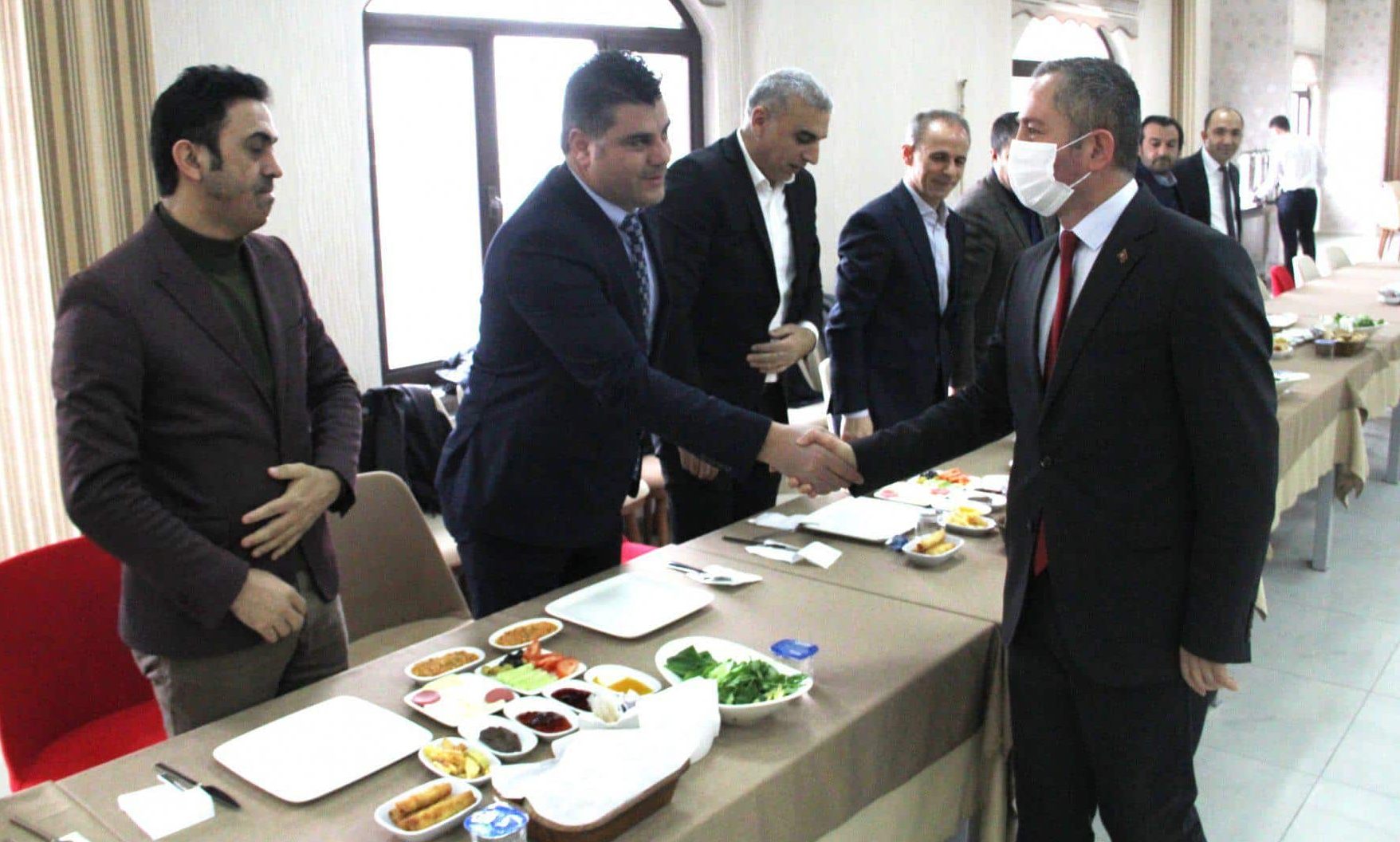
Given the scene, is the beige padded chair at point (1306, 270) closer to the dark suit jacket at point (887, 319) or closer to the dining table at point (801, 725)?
the dark suit jacket at point (887, 319)

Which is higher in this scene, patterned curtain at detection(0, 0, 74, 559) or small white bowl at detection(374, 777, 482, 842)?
patterned curtain at detection(0, 0, 74, 559)

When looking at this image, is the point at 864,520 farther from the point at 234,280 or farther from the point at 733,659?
the point at 234,280

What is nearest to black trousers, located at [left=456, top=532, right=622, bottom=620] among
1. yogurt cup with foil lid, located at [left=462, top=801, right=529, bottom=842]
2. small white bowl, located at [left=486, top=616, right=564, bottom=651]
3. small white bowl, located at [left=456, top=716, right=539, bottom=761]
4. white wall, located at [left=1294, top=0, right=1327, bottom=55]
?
small white bowl, located at [left=486, top=616, right=564, bottom=651]

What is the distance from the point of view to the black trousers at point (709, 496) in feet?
9.09

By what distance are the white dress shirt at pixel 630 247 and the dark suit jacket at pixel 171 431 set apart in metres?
0.58

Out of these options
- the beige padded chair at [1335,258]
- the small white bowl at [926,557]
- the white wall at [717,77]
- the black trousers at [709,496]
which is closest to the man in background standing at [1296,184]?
the white wall at [717,77]

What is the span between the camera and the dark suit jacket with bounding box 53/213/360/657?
160 centimetres

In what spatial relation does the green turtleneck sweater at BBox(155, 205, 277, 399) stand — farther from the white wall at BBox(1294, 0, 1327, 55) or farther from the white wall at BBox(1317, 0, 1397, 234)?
the white wall at BBox(1317, 0, 1397, 234)

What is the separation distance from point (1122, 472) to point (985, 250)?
2129 millimetres

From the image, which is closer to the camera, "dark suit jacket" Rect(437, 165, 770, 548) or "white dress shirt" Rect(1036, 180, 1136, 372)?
"white dress shirt" Rect(1036, 180, 1136, 372)

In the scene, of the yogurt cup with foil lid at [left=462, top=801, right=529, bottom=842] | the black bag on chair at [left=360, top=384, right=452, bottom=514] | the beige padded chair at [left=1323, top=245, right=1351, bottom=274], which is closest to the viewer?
the yogurt cup with foil lid at [left=462, top=801, right=529, bottom=842]

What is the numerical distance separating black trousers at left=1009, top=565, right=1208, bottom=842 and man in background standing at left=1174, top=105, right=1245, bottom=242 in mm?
4580

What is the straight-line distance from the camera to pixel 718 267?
2.72 m

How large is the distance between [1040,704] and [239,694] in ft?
4.01
